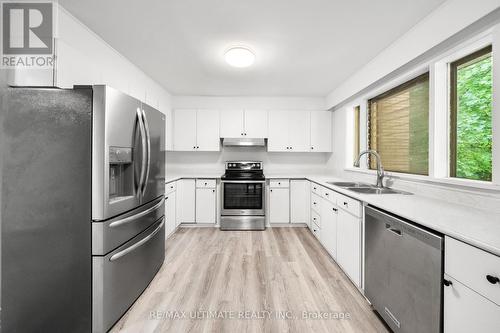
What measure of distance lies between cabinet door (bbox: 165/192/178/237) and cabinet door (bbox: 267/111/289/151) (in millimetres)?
1963

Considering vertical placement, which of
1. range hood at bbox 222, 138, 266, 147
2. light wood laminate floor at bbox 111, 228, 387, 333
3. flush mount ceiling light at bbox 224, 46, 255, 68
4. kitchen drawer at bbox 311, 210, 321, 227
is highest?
flush mount ceiling light at bbox 224, 46, 255, 68

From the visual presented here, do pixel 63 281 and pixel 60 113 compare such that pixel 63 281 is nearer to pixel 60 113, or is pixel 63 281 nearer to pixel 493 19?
pixel 60 113

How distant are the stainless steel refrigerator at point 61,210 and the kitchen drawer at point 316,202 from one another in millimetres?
2502

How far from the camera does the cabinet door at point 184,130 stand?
13.6ft

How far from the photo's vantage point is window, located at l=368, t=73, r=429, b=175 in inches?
83.9

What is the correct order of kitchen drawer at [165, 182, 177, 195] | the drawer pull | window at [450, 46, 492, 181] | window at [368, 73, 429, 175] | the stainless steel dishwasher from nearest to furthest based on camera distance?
the drawer pull, the stainless steel dishwasher, window at [450, 46, 492, 181], window at [368, 73, 429, 175], kitchen drawer at [165, 182, 177, 195]

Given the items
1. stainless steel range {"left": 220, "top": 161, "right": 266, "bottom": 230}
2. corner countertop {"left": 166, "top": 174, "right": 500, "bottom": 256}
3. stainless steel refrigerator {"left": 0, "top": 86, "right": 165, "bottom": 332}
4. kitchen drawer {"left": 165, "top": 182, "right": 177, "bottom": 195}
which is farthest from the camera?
stainless steel range {"left": 220, "top": 161, "right": 266, "bottom": 230}

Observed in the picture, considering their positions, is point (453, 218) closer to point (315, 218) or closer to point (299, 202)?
point (315, 218)

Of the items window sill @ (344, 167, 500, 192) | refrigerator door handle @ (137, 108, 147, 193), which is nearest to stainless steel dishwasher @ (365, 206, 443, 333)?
window sill @ (344, 167, 500, 192)

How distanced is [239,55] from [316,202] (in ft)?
7.65

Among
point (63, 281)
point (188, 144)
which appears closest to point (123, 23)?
point (63, 281)

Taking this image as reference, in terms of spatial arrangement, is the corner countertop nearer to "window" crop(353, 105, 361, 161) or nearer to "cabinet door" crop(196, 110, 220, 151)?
"window" crop(353, 105, 361, 161)

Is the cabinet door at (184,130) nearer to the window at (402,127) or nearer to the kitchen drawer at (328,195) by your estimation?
the kitchen drawer at (328,195)

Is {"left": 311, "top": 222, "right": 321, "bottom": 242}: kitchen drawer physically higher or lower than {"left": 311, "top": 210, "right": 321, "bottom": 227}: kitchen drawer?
lower
